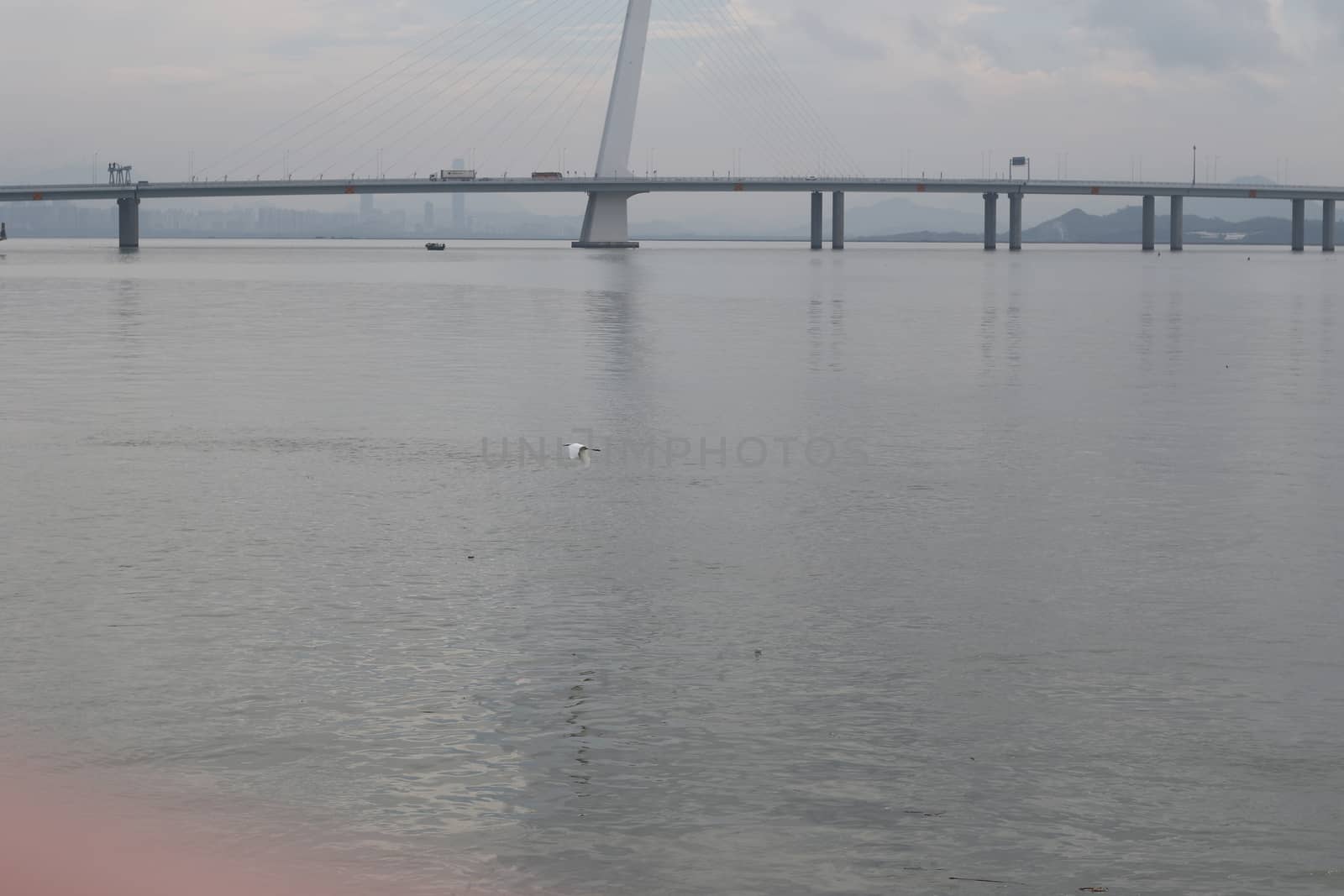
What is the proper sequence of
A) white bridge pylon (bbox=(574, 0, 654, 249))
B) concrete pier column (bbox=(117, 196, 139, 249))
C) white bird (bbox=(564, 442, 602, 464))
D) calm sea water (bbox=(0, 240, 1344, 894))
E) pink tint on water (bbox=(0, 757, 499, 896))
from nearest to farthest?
1. pink tint on water (bbox=(0, 757, 499, 896))
2. calm sea water (bbox=(0, 240, 1344, 894))
3. white bird (bbox=(564, 442, 602, 464))
4. white bridge pylon (bbox=(574, 0, 654, 249))
5. concrete pier column (bbox=(117, 196, 139, 249))

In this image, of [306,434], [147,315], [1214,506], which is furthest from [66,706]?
[147,315]

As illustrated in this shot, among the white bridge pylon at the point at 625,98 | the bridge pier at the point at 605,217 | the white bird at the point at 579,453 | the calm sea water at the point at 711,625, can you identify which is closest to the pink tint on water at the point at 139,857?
the calm sea water at the point at 711,625

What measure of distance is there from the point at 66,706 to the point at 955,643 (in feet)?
17.5

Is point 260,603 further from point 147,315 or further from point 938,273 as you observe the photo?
point 938,273

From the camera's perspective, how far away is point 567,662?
407 inches

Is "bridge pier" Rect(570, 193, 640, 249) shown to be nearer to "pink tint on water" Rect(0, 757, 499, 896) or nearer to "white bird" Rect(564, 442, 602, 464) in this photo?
"white bird" Rect(564, 442, 602, 464)

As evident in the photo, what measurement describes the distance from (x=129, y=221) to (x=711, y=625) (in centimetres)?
19329

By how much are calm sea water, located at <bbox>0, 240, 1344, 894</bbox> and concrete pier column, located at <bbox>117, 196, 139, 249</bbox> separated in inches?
6729

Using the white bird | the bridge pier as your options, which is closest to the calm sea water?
the white bird

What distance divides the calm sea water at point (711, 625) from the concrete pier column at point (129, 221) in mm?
170910

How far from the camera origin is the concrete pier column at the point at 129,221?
18938 centimetres

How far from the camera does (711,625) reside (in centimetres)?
1144

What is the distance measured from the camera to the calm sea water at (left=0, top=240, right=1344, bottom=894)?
25.2 ft

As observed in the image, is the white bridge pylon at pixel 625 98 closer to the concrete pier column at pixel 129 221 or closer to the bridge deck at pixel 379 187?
the bridge deck at pixel 379 187
